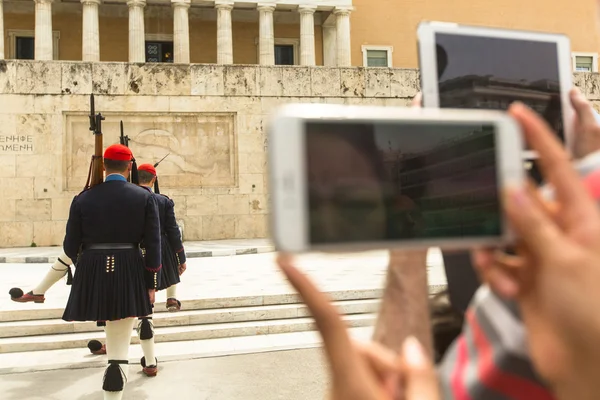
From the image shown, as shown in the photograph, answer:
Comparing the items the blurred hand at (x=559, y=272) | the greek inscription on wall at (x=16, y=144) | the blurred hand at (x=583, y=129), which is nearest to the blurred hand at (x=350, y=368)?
the blurred hand at (x=559, y=272)

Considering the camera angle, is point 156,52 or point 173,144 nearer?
point 173,144

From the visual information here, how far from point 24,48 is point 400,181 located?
33649mm

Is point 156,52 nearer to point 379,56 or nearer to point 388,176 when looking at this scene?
point 379,56

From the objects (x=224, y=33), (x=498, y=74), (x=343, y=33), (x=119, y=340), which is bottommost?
(x=119, y=340)

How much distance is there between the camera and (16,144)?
14727 millimetres

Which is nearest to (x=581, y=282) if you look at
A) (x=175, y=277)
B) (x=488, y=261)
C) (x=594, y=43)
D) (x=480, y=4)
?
(x=488, y=261)

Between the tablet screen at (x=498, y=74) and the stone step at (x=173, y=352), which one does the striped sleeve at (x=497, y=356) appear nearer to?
the tablet screen at (x=498, y=74)

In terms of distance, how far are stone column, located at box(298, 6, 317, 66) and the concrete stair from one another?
2312 centimetres

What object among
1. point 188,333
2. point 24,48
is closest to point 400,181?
point 188,333

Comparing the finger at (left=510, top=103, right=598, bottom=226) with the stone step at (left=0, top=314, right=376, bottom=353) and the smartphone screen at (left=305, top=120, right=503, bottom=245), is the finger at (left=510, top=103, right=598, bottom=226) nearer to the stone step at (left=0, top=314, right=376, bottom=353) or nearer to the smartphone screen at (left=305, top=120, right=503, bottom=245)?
the smartphone screen at (left=305, top=120, right=503, bottom=245)

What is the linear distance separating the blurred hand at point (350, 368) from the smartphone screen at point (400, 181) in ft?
0.27

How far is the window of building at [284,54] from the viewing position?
31516mm

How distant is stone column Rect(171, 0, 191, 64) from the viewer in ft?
87.6

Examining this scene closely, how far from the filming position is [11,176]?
48.0 feet
